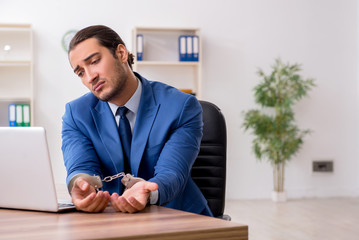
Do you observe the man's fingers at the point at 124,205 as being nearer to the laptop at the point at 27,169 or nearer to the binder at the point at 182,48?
the laptop at the point at 27,169

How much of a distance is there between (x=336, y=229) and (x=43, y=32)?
11.2ft

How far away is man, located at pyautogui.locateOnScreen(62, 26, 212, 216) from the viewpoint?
58.7 inches

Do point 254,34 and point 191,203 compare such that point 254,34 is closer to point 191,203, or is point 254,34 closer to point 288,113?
point 288,113

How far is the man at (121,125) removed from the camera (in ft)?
4.90

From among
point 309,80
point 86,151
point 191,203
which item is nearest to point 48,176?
point 86,151

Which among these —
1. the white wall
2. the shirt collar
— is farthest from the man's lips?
the white wall

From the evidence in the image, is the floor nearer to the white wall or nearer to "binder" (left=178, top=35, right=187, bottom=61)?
the white wall

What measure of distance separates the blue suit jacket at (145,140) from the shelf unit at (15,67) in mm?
3431

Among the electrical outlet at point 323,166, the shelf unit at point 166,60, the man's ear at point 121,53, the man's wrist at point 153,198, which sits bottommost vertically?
the electrical outlet at point 323,166

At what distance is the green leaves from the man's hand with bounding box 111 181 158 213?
3.93 meters

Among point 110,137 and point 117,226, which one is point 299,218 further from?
point 117,226

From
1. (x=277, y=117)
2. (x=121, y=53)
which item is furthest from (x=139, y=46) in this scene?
(x=121, y=53)

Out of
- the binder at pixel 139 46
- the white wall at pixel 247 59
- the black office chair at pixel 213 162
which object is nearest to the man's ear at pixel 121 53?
the black office chair at pixel 213 162

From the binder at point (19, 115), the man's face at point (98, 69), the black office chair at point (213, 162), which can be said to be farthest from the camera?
the binder at point (19, 115)
